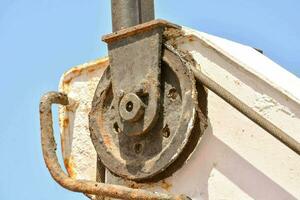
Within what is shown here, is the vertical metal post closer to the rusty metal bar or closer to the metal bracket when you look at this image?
the metal bracket

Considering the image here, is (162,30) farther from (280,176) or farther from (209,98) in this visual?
(280,176)

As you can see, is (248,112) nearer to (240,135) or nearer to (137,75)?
(240,135)

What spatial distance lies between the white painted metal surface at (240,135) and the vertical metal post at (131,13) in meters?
0.18

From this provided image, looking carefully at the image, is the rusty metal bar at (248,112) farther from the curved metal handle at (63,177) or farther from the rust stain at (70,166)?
the rust stain at (70,166)

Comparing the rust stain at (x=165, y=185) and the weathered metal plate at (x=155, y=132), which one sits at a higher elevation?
the weathered metal plate at (x=155, y=132)

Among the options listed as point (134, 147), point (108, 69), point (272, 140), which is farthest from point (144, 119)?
point (272, 140)

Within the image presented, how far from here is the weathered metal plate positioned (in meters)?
1.78

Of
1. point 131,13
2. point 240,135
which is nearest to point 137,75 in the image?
point 131,13

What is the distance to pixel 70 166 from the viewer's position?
2.03m

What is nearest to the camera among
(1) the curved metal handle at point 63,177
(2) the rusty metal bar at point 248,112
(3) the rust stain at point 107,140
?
(2) the rusty metal bar at point 248,112

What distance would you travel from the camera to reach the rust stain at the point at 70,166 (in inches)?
79.1

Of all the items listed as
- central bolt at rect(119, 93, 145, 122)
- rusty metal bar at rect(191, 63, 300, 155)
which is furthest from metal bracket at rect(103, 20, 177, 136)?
rusty metal bar at rect(191, 63, 300, 155)

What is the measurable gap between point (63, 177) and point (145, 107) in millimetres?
242

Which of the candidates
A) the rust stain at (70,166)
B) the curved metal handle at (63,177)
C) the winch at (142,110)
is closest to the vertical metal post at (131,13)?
the winch at (142,110)
